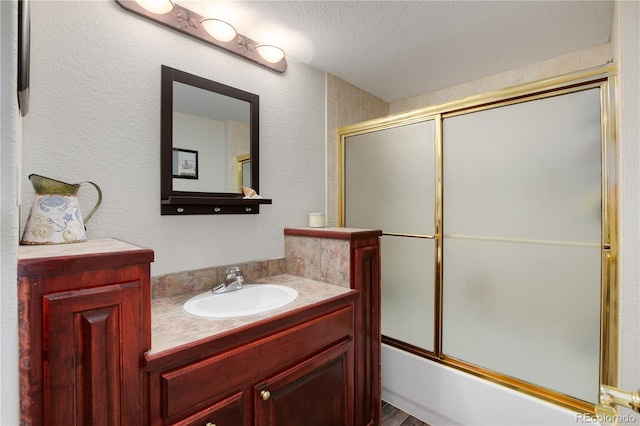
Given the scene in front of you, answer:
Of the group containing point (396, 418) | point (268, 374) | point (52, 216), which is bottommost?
point (396, 418)

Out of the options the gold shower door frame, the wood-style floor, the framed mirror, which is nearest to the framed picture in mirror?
the framed mirror

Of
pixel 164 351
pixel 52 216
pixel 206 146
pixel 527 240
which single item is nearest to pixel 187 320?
pixel 164 351

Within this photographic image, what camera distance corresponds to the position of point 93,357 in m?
0.75

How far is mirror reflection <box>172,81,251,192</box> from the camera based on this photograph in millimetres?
1482

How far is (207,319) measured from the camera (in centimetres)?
116

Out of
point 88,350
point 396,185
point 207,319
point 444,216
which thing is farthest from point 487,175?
point 88,350

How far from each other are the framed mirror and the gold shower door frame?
113cm

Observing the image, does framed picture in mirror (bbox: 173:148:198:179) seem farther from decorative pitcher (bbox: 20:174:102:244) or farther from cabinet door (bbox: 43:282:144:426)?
cabinet door (bbox: 43:282:144:426)

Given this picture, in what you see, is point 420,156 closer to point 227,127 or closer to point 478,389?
point 227,127

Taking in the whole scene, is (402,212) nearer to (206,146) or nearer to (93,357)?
(206,146)

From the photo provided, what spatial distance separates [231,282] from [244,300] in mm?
120

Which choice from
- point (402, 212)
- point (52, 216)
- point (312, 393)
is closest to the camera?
point (52, 216)

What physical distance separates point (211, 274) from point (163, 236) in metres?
0.32

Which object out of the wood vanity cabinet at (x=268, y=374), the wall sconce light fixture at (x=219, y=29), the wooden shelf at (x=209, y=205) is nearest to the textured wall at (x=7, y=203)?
the wood vanity cabinet at (x=268, y=374)
